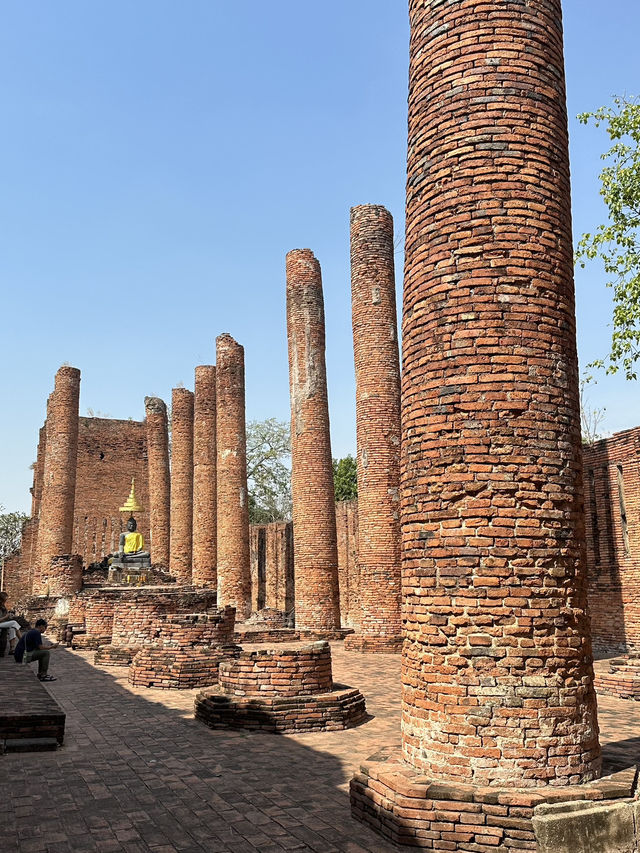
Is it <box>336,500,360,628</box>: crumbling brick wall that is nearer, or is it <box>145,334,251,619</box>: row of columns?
<box>145,334,251,619</box>: row of columns

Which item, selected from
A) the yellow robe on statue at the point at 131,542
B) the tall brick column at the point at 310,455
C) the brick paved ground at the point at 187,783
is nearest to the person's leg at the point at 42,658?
the brick paved ground at the point at 187,783

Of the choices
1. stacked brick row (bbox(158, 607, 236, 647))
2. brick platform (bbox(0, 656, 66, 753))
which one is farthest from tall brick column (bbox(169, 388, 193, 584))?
brick platform (bbox(0, 656, 66, 753))

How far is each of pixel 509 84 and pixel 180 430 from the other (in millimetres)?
23284

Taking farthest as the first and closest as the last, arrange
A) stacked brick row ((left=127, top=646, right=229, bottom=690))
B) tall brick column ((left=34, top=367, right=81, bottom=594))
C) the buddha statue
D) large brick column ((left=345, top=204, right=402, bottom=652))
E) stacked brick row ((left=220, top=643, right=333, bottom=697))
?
the buddha statue, tall brick column ((left=34, top=367, right=81, bottom=594)), large brick column ((left=345, top=204, right=402, bottom=652)), stacked brick row ((left=127, top=646, right=229, bottom=690)), stacked brick row ((left=220, top=643, right=333, bottom=697))

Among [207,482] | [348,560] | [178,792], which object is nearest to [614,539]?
[348,560]

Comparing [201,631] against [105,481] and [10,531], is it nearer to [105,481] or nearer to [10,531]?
[105,481]

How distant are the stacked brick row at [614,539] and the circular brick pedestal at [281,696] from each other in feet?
22.8

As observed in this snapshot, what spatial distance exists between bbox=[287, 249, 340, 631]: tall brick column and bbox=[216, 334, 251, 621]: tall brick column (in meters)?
4.09

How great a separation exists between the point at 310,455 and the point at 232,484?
16.4 feet

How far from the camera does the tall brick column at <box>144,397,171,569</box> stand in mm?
29734

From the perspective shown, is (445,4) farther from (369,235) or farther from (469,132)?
(369,235)

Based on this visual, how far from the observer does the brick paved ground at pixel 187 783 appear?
4.38 meters

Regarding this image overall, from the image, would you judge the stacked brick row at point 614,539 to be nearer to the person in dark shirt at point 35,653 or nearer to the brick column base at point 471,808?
the person in dark shirt at point 35,653

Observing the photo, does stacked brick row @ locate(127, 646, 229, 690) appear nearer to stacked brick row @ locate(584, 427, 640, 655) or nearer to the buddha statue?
stacked brick row @ locate(584, 427, 640, 655)
